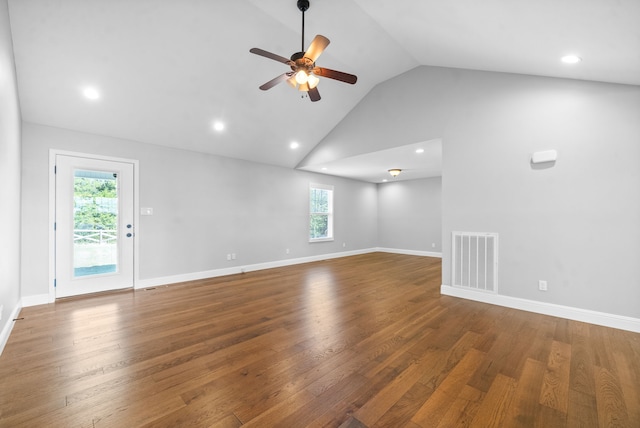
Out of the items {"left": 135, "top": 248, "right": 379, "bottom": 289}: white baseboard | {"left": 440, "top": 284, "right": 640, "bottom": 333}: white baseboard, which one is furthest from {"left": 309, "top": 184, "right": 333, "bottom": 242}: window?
{"left": 440, "top": 284, "right": 640, "bottom": 333}: white baseboard

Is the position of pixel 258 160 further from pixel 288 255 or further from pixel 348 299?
pixel 348 299

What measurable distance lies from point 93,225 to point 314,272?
3901 millimetres

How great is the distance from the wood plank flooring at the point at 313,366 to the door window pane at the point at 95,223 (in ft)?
2.26

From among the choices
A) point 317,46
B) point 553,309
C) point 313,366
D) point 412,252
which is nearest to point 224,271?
point 313,366

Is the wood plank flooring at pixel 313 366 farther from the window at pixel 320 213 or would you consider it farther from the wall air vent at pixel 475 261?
the window at pixel 320 213

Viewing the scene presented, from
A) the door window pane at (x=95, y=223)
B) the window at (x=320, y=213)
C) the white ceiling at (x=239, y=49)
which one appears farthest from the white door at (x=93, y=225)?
the window at (x=320, y=213)

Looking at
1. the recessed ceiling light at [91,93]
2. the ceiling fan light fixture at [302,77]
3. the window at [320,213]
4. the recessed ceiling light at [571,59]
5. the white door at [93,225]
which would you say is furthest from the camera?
the window at [320,213]

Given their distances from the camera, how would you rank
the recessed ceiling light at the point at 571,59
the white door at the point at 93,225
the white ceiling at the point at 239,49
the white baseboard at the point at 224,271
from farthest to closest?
the white baseboard at the point at 224,271 < the white door at the point at 93,225 < the recessed ceiling light at the point at 571,59 < the white ceiling at the point at 239,49

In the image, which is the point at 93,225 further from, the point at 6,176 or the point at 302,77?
the point at 302,77

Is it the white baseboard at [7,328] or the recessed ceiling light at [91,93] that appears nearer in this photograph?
the white baseboard at [7,328]

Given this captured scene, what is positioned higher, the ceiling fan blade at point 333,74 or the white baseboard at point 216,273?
the ceiling fan blade at point 333,74

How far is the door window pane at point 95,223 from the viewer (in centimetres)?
405

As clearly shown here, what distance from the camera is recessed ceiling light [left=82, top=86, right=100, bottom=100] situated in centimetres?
347

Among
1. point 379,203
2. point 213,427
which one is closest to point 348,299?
point 213,427
